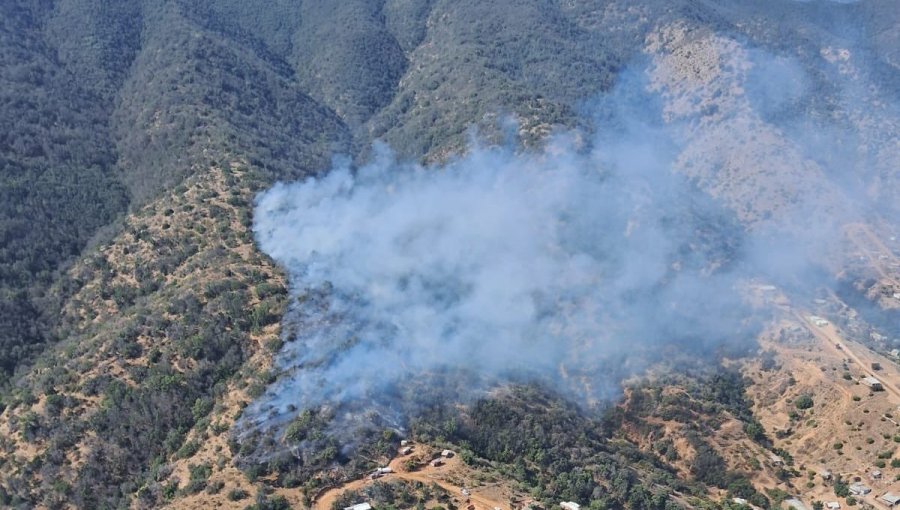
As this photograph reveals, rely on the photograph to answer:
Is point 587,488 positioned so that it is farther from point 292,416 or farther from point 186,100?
point 186,100

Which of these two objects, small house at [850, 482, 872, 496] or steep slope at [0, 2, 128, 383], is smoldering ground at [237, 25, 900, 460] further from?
steep slope at [0, 2, 128, 383]

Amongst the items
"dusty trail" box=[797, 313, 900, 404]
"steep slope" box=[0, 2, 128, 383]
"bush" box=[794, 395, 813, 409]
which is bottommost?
"bush" box=[794, 395, 813, 409]

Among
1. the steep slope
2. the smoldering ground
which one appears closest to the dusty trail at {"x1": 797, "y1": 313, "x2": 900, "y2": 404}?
the smoldering ground

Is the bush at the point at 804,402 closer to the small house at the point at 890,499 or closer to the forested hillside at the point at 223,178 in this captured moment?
the forested hillside at the point at 223,178

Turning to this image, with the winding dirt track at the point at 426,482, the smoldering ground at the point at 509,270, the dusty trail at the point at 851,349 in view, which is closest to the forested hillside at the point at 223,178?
the winding dirt track at the point at 426,482

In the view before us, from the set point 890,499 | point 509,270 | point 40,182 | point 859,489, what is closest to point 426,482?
point 509,270
